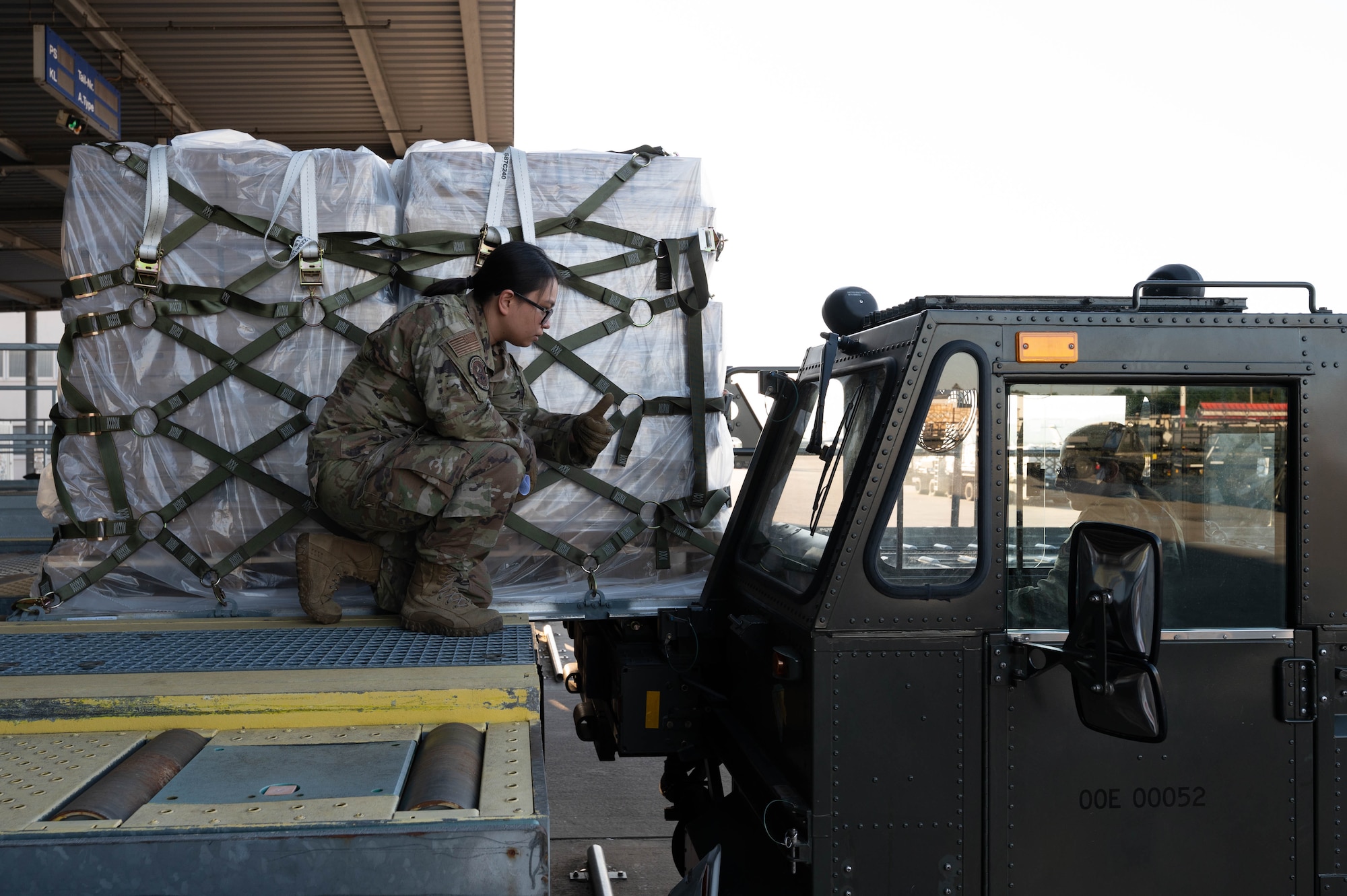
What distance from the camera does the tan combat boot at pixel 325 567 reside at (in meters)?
3.04

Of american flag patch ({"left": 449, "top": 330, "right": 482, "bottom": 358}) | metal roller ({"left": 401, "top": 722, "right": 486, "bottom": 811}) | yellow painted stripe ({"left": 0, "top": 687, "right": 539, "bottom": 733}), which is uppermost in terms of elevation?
american flag patch ({"left": 449, "top": 330, "right": 482, "bottom": 358})

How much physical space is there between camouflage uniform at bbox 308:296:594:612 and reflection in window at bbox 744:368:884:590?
0.66 m

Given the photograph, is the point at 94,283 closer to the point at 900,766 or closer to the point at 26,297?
the point at 900,766

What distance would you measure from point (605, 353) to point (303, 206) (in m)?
1.13

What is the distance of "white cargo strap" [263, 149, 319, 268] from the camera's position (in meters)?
3.23

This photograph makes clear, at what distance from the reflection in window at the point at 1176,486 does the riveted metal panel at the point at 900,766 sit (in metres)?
0.27

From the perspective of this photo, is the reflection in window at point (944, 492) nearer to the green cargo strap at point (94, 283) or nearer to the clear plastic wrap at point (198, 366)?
the clear plastic wrap at point (198, 366)

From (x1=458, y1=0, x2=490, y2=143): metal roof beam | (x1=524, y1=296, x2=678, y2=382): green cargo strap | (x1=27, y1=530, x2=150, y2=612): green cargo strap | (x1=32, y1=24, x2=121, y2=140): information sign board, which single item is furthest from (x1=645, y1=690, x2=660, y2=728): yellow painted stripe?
(x1=32, y1=24, x2=121, y2=140): information sign board

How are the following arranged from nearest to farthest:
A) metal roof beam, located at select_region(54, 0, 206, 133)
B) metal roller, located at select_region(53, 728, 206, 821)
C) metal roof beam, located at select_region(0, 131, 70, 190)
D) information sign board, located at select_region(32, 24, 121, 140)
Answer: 1. metal roller, located at select_region(53, 728, 206, 821)
2. information sign board, located at select_region(32, 24, 121, 140)
3. metal roof beam, located at select_region(54, 0, 206, 133)
4. metal roof beam, located at select_region(0, 131, 70, 190)

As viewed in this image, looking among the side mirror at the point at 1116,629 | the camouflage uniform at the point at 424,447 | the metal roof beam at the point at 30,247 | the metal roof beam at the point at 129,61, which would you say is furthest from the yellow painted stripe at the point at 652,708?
the metal roof beam at the point at 30,247

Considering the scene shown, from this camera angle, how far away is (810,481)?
2.92 m

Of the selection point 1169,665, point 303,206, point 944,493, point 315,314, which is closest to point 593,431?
point 315,314

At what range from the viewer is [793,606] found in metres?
2.53

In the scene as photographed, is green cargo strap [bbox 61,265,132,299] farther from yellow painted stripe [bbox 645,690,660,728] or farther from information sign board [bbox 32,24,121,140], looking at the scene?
information sign board [bbox 32,24,121,140]
